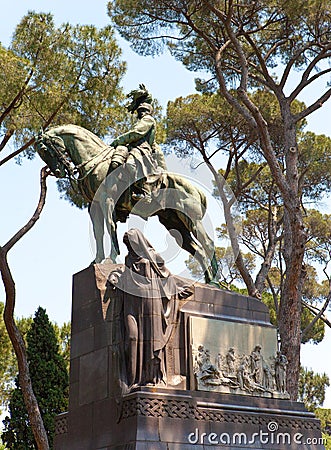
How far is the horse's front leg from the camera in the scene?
959 cm

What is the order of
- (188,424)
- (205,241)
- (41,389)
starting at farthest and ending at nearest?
(41,389) < (205,241) < (188,424)

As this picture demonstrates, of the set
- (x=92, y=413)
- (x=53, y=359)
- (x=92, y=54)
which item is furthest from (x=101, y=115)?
(x=92, y=413)

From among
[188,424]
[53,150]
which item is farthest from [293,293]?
[188,424]

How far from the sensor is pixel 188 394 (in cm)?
857

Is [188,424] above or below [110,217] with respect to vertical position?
below

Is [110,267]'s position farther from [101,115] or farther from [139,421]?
[101,115]

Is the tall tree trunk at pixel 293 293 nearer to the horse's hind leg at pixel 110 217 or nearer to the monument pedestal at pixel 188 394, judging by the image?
the monument pedestal at pixel 188 394

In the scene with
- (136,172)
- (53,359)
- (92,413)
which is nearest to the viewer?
(92,413)

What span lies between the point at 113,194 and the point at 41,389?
8.76m

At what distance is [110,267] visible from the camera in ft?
30.7

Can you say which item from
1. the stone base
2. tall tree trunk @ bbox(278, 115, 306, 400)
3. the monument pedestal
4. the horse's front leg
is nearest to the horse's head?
the horse's front leg

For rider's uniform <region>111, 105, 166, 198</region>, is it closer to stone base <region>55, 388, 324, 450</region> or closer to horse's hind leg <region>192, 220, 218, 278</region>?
horse's hind leg <region>192, 220, 218, 278</region>

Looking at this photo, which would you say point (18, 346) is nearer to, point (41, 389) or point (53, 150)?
point (41, 389)

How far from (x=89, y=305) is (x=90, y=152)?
2107 millimetres
